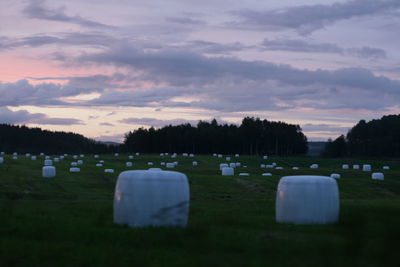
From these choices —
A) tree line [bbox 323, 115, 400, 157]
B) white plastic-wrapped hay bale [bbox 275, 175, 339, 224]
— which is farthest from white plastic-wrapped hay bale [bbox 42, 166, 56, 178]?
tree line [bbox 323, 115, 400, 157]

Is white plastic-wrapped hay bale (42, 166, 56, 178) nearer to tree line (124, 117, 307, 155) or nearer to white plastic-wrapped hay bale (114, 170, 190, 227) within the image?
white plastic-wrapped hay bale (114, 170, 190, 227)

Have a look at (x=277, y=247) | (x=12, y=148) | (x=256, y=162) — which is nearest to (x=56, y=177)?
(x=277, y=247)

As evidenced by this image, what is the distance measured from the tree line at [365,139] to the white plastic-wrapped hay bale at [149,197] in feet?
505

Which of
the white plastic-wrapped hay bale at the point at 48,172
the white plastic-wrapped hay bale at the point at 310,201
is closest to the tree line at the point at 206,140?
the white plastic-wrapped hay bale at the point at 48,172

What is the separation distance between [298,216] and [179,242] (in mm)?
7261

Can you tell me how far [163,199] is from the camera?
14.0 metres

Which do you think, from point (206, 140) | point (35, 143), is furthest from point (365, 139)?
point (35, 143)

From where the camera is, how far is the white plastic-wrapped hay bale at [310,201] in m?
16.5

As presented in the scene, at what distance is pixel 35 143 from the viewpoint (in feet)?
607

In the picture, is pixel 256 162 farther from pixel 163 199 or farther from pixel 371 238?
pixel 371 238

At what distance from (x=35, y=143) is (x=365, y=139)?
352 feet

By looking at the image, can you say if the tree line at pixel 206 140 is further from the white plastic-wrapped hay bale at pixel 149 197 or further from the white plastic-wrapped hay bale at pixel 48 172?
the white plastic-wrapped hay bale at pixel 149 197

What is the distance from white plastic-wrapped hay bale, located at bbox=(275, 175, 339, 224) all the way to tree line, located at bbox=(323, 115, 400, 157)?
15015 centimetres

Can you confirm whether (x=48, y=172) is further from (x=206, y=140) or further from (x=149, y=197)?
(x=206, y=140)
